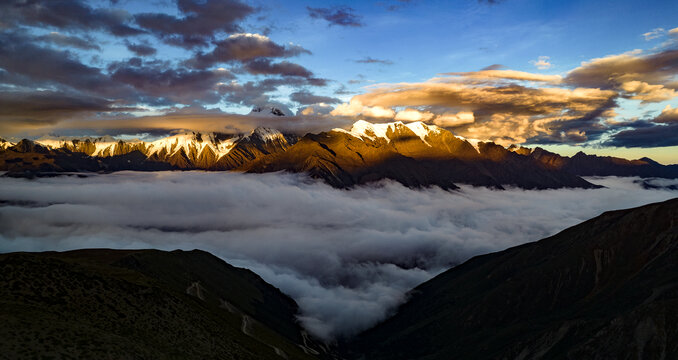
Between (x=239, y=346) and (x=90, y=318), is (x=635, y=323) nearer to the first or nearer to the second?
(x=239, y=346)

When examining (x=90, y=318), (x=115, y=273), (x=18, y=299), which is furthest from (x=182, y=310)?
(x=18, y=299)

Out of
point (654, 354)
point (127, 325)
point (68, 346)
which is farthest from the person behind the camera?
point (654, 354)

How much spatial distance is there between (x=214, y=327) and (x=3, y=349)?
6774 cm

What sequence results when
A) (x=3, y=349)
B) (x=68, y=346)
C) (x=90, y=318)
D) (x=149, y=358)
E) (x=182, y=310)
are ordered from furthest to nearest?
(x=182, y=310)
(x=90, y=318)
(x=149, y=358)
(x=68, y=346)
(x=3, y=349)

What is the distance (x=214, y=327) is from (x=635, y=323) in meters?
176

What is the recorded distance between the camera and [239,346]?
12675 cm

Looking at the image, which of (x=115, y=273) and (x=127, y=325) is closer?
(x=127, y=325)

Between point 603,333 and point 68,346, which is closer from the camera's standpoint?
point 68,346

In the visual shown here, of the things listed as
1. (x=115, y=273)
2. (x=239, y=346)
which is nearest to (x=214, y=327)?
(x=239, y=346)

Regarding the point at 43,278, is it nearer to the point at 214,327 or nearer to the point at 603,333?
the point at 214,327

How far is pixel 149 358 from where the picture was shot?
8225cm

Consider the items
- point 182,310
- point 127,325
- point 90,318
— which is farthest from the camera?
point 182,310

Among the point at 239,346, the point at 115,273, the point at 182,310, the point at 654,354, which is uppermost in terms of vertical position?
the point at 115,273

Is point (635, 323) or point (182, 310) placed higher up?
point (182, 310)
